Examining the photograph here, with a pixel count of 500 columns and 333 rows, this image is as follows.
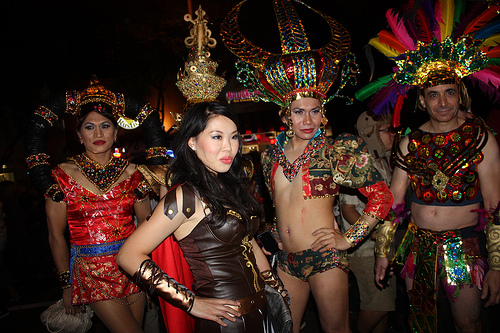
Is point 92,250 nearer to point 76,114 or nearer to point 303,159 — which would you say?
point 76,114

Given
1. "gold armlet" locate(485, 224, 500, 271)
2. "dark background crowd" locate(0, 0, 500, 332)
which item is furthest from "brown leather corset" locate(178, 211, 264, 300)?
"dark background crowd" locate(0, 0, 500, 332)

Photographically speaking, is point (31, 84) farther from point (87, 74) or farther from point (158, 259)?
point (158, 259)

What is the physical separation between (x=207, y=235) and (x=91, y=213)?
1545mm

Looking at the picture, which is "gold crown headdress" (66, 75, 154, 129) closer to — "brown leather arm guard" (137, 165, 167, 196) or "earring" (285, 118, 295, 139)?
"brown leather arm guard" (137, 165, 167, 196)

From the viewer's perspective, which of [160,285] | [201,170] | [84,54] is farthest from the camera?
[84,54]

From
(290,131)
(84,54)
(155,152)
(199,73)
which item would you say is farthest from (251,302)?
(84,54)

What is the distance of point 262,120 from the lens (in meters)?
17.2

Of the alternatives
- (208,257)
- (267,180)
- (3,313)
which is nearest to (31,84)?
(3,313)

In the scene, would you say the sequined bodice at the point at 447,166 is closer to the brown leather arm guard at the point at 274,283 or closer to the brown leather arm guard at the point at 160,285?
the brown leather arm guard at the point at 274,283

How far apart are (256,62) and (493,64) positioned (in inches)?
82.2

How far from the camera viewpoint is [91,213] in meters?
2.94

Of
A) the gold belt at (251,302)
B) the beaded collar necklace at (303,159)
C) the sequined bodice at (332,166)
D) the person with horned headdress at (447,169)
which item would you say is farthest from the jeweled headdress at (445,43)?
the gold belt at (251,302)

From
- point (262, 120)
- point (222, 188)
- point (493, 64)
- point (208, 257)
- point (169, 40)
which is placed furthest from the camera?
point (262, 120)

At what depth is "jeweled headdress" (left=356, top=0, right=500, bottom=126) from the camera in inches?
112
